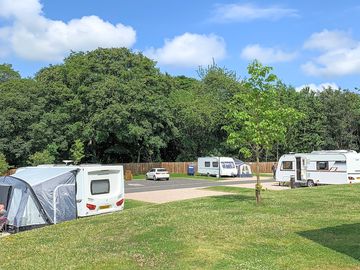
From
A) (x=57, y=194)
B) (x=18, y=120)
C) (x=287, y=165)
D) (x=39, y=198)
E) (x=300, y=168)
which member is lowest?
(x=39, y=198)

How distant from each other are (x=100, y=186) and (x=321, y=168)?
18033 mm

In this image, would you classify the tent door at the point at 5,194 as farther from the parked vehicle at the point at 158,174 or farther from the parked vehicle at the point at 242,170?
the parked vehicle at the point at 242,170

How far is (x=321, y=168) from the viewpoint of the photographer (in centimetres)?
3027

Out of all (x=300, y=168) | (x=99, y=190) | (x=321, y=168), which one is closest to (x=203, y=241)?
(x=99, y=190)

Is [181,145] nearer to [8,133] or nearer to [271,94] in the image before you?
[8,133]

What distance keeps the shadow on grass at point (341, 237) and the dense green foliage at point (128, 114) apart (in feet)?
112

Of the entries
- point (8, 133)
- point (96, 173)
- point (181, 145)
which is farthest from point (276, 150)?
point (96, 173)

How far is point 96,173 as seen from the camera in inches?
670

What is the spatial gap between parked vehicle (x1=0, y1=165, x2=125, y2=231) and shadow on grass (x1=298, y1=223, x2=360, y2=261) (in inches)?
374

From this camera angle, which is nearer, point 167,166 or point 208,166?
point 208,166

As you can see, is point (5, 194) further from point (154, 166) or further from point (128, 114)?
point (154, 166)

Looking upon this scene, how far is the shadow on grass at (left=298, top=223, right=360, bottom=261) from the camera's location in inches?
304

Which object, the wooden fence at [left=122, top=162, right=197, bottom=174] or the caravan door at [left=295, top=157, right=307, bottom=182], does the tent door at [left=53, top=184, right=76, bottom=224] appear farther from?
the wooden fence at [left=122, top=162, right=197, bottom=174]

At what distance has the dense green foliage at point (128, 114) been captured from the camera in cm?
5000
